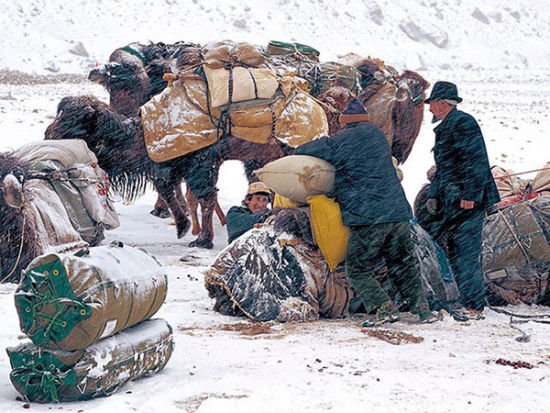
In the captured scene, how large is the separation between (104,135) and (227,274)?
3.11 meters

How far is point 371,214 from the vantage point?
4.75m

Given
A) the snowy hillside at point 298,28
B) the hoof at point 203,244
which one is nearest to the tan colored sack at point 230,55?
the hoof at point 203,244

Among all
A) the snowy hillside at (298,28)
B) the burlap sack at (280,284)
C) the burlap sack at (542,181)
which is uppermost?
the snowy hillside at (298,28)

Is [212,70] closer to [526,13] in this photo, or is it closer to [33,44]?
[33,44]

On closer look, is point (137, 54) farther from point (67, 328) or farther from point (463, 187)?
point (67, 328)

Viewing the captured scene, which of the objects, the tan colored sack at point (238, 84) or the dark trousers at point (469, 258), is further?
the tan colored sack at point (238, 84)

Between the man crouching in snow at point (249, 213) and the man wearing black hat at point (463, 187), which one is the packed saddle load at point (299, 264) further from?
the man crouching in snow at point (249, 213)

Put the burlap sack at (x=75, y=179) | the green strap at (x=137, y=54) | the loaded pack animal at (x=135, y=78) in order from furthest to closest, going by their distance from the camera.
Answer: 1. the green strap at (x=137, y=54)
2. the loaded pack animal at (x=135, y=78)
3. the burlap sack at (x=75, y=179)

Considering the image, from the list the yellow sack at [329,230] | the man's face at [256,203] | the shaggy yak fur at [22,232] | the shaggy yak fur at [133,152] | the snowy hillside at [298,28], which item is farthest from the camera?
the snowy hillside at [298,28]

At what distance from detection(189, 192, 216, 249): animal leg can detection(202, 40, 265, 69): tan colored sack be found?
1.49 m

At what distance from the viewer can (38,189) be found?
19.8 feet

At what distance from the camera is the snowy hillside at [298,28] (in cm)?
3809

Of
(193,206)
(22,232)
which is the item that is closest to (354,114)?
(22,232)

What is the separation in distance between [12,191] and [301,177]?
227 centimetres
